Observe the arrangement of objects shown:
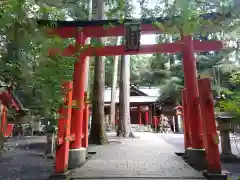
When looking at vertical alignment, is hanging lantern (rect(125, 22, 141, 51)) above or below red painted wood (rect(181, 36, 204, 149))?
above

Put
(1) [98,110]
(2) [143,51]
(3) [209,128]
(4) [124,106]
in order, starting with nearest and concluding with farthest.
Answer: (3) [209,128], (2) [143,51], (1) [98,110], (4) [124,106]

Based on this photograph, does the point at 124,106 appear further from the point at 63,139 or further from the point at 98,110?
the point at 63,139

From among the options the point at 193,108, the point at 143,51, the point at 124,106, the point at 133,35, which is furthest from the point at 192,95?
the point at 124,106

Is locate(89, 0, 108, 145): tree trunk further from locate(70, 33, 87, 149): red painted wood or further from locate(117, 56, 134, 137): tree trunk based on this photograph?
locate(70, 33, 87, 149): red painted wood

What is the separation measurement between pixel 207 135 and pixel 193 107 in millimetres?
1151

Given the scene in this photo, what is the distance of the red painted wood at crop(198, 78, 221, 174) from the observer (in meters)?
3.91

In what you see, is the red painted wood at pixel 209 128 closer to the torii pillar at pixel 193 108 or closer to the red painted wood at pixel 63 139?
the torii pillar at pixel 193 108

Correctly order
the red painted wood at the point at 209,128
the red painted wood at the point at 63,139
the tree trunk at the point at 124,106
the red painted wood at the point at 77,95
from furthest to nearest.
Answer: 1. the tree trunk at the point at 124,106
2. the red painted wood at the point at 77,95
3. the red painted wood at the point at 63,139
4. the red painted wood at the point at 209,128

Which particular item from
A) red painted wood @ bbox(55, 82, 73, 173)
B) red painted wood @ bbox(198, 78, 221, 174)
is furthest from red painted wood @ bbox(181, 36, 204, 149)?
red painted wood @ bbox(55, 82, 73, 173)

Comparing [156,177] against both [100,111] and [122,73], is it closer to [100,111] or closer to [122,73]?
[100,111]

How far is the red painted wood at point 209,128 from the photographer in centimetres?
391

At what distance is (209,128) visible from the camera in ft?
13.1

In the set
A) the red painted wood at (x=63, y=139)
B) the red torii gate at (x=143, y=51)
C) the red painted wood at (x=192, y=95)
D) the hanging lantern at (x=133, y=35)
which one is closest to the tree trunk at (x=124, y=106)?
the red torii gate at (x=143, y=51)

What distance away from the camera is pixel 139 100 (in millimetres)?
23141
